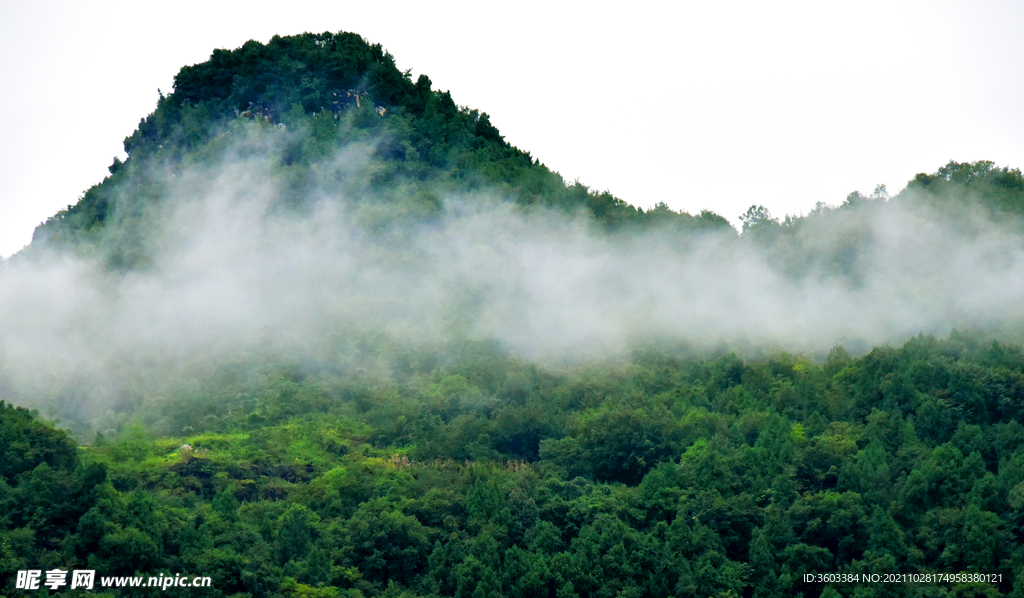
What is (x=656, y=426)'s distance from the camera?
39.7 metres

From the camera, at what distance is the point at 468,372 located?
149 feet

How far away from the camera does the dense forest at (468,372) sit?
3312 centimetres

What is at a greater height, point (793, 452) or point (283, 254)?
point (283, 254)

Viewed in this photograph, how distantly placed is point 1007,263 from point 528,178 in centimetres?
1795

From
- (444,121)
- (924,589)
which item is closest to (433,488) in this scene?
(924,589)

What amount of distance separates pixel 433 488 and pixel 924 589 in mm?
11932

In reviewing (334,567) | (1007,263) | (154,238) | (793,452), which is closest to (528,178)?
(154,238)

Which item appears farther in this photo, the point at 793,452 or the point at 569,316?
the point at 569,316

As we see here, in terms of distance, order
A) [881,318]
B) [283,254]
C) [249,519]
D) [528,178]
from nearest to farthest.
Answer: [249,519], [881,318], [283,254], [528,178]

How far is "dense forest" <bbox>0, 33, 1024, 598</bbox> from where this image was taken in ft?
109

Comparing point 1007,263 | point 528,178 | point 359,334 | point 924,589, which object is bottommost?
point 924,589

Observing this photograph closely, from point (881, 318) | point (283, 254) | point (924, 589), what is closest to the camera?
point (924, 589)

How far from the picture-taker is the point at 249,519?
115ft

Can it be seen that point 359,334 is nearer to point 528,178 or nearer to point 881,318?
Answer: point 528,178
